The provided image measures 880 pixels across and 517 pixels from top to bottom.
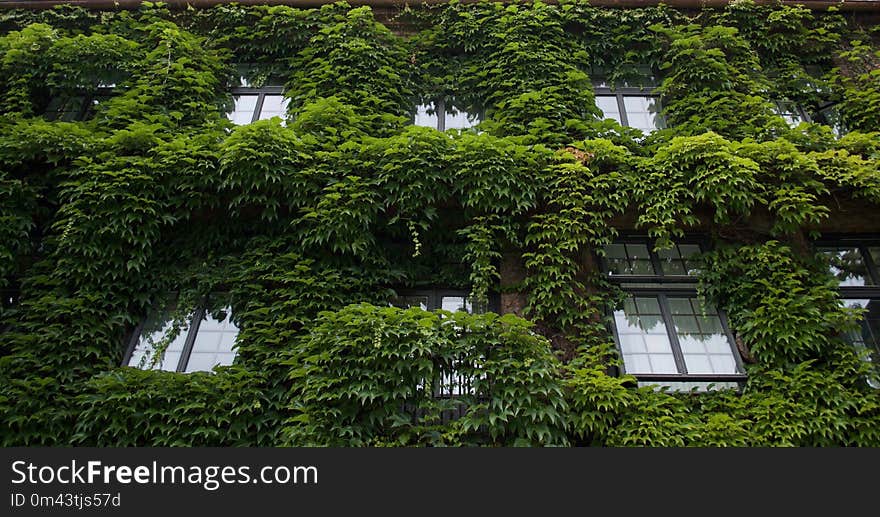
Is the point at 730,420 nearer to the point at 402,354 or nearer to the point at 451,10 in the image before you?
the point at 402,354

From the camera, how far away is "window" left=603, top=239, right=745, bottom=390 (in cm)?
834

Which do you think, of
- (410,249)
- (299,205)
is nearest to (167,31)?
(299,205)

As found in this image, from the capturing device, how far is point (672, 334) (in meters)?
8.70

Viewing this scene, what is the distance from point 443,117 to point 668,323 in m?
4.86

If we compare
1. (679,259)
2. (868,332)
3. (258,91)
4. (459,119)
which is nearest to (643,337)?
(679,259)

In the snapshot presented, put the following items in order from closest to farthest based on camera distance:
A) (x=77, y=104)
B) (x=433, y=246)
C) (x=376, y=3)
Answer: (x=433, y=246) < (x=77, y=104) < (x=376, y=3)

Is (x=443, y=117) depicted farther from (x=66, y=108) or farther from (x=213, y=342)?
(x=66, y=108)

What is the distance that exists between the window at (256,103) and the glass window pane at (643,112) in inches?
218

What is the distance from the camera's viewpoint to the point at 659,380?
8234 mm

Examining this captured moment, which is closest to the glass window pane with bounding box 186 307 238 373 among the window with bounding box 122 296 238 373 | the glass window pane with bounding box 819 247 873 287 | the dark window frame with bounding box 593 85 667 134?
the window with bounding box 122 296 238 373

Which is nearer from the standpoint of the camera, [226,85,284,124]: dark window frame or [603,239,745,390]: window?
[603,239,745,390]: window

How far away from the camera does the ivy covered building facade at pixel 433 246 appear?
7.49m

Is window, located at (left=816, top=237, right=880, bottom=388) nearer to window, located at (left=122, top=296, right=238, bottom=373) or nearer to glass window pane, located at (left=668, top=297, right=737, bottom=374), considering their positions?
glass window pane, located at (left=668, top=297, right=737, bottom=374)

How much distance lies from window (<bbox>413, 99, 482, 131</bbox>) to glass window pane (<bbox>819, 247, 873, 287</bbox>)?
548 cm
